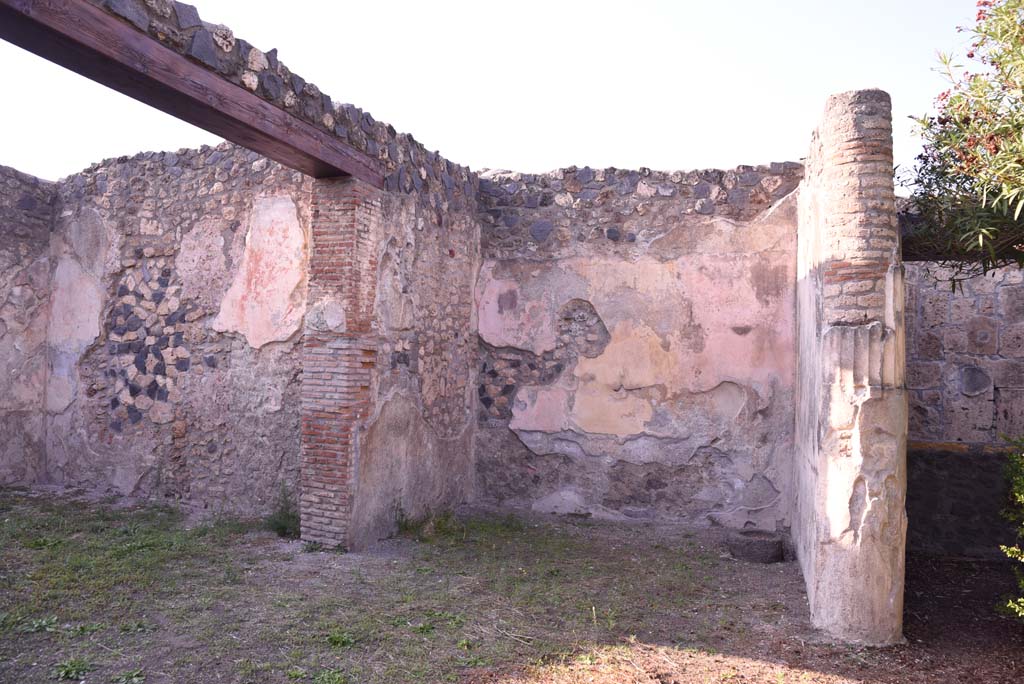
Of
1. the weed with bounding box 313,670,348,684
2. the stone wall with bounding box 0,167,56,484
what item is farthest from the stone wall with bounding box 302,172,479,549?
the stone wall with bounding box 0,167,56,484

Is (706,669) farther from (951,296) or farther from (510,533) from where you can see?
(951,296)

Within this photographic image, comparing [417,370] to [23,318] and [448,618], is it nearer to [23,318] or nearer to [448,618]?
[448,618]

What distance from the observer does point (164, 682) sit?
307 cm

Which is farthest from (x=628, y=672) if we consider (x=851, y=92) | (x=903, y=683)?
(x=851, y=92)

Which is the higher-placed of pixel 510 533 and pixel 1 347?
pixel 1 347

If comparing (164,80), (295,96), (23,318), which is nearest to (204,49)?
(164,80)

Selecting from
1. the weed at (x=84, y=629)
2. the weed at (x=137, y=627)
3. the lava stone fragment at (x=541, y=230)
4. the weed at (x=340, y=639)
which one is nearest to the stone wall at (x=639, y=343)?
the lava stone fragment at (x=541, y=230)

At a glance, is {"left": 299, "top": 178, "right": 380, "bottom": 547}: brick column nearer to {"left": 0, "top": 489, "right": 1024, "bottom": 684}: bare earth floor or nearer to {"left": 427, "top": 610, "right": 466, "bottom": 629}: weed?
{"left": 0, "top": 489, "right": 1024, "bottom": 684}: bare earth floor

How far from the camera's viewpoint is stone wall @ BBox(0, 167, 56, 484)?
661 centimetres

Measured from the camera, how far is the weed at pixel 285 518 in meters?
5.40

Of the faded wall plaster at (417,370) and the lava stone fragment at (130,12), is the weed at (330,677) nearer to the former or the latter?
the faded wall plaster at (417,370)

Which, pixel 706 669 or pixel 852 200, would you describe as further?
pixel 852 200

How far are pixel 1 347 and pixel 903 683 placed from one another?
709 centimetres

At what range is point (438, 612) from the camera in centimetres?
401
